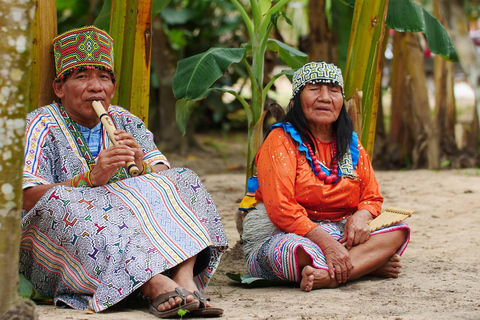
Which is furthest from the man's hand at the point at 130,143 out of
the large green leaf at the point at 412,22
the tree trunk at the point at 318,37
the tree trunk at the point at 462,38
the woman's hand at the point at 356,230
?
the tree trunk at the point at 318,37

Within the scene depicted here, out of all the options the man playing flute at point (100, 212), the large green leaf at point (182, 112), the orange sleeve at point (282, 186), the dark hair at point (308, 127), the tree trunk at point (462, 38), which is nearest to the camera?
the tree trunk at point (462, 38)

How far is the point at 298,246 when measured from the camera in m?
2.77

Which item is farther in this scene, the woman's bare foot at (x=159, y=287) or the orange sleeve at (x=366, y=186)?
the orange sleeve at (x=366, y=186)

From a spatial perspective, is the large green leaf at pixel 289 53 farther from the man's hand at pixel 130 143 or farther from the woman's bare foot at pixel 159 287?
the woman's bare foot at pixel 159 287

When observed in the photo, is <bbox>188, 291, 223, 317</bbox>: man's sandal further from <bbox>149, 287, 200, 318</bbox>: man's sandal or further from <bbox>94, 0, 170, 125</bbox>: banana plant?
<bbox>94, 0, 170, 125</bbox>: banana plant

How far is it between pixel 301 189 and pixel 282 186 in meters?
0.12

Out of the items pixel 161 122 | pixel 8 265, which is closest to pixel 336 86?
pixel 8 265

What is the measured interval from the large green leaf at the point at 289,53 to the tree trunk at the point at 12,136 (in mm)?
1935

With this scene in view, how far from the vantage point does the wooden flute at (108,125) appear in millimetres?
2562

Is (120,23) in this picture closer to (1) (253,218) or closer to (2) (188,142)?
(1) (253,218)

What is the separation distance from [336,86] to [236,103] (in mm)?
6320

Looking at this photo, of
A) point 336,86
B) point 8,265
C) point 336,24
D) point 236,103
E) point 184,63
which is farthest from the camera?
point 236,103

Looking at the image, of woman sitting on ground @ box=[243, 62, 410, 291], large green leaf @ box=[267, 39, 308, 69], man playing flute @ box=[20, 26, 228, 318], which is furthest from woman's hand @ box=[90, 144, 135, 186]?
large green leaf @ box=[267, 39, 308, 69]

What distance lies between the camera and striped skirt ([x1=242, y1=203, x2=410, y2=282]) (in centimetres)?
279
